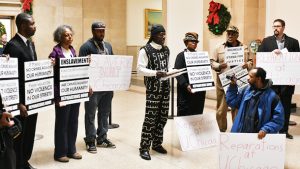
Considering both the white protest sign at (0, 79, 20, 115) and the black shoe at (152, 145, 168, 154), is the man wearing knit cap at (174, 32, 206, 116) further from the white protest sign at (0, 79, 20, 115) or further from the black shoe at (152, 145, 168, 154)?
the white protest sign at (0, 79, 20, 115)

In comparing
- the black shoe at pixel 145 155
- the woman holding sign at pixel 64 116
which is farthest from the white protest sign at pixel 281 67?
the woman holding sign at pixel 64 116

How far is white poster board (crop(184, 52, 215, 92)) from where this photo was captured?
510cm

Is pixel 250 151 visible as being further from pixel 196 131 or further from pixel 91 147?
pixel 91 147

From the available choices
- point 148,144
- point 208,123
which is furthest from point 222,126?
point 148,144

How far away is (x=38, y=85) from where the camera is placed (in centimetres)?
414

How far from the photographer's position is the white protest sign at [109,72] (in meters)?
5.18

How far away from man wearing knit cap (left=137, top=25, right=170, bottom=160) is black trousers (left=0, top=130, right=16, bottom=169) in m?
2.11

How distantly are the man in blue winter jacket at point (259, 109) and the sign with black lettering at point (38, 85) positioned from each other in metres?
2.05

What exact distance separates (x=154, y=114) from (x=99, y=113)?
973mm

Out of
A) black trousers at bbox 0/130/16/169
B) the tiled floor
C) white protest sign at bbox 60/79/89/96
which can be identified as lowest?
the tiled floor

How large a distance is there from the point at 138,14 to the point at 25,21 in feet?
39.6

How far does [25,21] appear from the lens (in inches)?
161

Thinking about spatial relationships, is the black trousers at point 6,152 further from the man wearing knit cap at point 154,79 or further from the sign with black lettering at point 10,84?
the man wearing knit cap at point 154,79

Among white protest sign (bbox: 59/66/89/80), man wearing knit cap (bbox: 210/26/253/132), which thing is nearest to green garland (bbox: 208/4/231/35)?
man wearing knit cap (bbox: 210/26/253/132)
